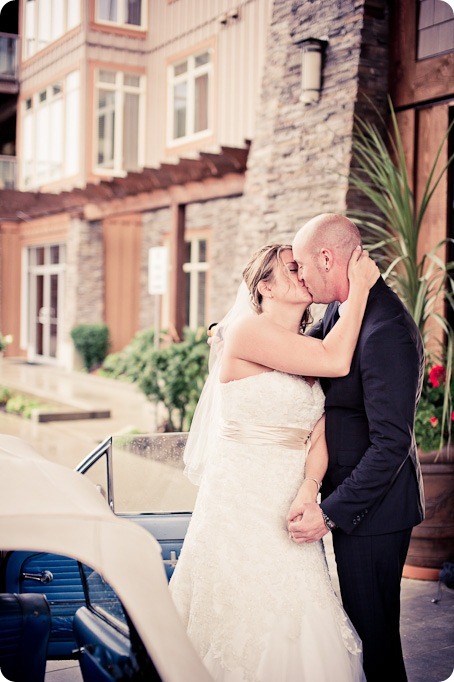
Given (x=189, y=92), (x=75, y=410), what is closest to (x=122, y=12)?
(x=189, y=92)

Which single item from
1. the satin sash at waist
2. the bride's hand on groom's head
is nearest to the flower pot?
the satin sash at waist

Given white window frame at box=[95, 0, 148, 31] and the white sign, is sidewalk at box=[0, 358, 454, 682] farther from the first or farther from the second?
white window frame at box=[95, 0, 148, 31]

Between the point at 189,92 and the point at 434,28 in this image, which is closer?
the point at 434,28

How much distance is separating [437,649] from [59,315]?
15432mm

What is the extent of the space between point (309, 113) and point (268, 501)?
5.06m

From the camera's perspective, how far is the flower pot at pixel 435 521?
15.5ft

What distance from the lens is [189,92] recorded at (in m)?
14.7

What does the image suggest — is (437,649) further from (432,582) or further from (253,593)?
(253,593)

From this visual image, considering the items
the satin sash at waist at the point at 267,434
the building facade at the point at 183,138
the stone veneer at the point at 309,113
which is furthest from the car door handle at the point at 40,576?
the stone veneer at the point at 309,113

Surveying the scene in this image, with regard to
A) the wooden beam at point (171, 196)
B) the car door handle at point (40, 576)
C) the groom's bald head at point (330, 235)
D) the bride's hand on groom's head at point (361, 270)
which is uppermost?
the wooden beam at point (171, 196)

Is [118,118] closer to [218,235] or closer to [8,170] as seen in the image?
[218,235]

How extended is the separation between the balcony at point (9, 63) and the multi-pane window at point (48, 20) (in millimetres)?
1405

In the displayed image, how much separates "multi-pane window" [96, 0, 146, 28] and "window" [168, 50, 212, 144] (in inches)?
61.7

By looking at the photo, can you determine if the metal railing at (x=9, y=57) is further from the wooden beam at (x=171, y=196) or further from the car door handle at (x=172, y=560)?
the car door handle at (x=172, y=560)
